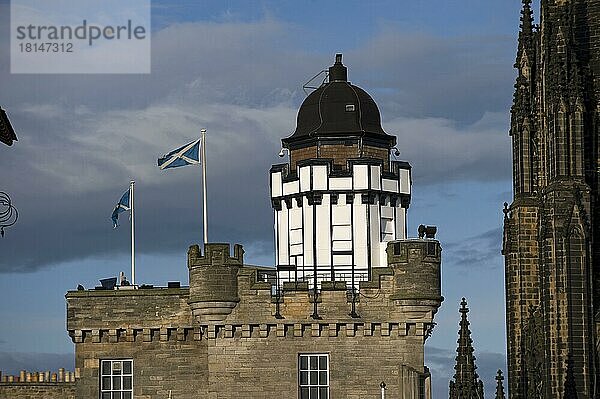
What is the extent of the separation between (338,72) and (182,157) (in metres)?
9.73

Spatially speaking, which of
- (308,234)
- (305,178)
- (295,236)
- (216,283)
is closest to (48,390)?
(216,283)

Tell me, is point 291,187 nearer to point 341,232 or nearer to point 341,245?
point 341,232

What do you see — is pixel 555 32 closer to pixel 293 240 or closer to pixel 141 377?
pixel 293 240

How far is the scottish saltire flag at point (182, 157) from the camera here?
7731 cm

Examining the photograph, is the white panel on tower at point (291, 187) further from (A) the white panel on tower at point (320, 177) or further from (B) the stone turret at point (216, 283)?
(B) the stone turret at point (216, 283)

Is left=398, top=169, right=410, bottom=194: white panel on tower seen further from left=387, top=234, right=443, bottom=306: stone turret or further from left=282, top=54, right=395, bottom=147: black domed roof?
left=387, top=234, right=443, bottom=306: stone turret

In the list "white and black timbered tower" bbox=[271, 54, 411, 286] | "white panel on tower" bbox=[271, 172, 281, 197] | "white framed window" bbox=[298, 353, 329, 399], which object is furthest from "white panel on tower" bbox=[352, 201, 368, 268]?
"white framed window" bbox=[298, 353, 329, 399]

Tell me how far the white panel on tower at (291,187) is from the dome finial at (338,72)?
204 inches

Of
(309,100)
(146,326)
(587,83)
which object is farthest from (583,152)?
(146,326)

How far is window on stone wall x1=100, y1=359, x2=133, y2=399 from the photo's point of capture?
76.1 meters

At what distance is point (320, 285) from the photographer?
75938 millimetres

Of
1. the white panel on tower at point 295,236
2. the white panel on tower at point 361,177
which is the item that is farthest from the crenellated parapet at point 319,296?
the white panel on tower at point 361,177

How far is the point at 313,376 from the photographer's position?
7481cm

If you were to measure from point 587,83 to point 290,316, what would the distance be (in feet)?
56.5
